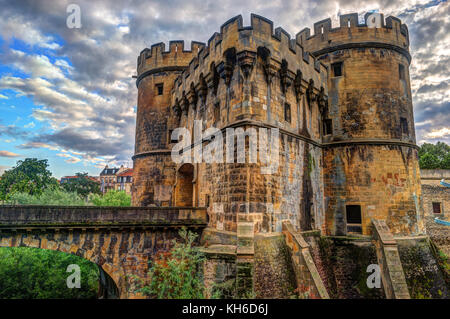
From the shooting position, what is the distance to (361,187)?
12.0 m

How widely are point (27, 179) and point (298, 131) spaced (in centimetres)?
3409

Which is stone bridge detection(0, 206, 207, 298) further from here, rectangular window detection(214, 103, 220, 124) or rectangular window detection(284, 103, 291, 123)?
rectangular window detection(284, 103, 291, 123)

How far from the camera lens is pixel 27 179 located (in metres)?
31.0

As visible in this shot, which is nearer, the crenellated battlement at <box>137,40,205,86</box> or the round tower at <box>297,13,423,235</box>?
the round tower at <box>297,13,423,235</box>

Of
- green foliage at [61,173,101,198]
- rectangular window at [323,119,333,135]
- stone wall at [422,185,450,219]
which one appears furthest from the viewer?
green foliage at [61,173,101,198]

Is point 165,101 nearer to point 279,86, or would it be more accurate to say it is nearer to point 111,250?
point 279,86

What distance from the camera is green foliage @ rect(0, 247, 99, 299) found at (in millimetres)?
14156

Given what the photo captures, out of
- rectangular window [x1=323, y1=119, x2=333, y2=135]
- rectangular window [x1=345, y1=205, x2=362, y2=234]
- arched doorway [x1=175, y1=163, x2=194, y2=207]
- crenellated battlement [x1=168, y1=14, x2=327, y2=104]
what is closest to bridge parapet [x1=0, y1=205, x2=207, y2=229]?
arched doorway [x1=175, y1=163, x2=194, y2=207]

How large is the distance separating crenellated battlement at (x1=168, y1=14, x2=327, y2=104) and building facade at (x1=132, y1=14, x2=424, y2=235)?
0.14 feet

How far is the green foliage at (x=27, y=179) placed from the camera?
29.3m

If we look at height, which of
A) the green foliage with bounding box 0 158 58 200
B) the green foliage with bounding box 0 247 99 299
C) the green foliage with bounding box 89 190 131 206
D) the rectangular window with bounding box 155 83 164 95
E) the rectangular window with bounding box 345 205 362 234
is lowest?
the green foliage with bounding box 0 247 99 299

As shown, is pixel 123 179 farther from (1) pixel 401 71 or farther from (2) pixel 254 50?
(1) pixel 401 71

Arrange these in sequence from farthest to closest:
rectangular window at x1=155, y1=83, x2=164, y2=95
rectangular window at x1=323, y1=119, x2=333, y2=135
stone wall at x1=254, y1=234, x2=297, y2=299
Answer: rectangular window at x1=155, y1=83, x2=164, y2=95 → rectangular window at x1=323, y1=119, x2=333, y2=135 → stone wall at x1=254, y1=234, x2=297, y2=299
